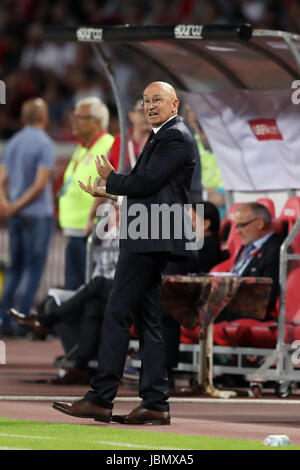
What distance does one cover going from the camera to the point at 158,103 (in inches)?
364

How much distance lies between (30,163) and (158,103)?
7.49 meters

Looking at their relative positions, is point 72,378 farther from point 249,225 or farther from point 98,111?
point 98,111

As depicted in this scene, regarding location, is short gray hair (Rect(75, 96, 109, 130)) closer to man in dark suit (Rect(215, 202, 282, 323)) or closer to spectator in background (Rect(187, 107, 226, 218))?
spectator in background (Rect(187, 107, 226, 218))

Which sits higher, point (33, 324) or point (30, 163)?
point (30, 163)

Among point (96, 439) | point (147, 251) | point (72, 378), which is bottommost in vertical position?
point (96, 439)

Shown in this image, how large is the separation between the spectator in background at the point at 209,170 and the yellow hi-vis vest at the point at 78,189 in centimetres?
85

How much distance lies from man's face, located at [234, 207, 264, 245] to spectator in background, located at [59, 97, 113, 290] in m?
1.82

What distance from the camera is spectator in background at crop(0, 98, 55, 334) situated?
1645 centimetres

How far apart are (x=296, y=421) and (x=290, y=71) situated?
374 centimetres

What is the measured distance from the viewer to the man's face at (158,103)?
9.23m

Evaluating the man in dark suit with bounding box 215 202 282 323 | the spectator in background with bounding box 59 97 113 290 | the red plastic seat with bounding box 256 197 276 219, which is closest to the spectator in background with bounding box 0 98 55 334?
the spectator in background with bounding box 59 97 113 290

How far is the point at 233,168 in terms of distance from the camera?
1344cm

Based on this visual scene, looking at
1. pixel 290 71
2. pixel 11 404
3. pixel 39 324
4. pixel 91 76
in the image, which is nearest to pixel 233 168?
pixel 290 71

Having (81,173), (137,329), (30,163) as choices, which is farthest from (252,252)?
(30,163)
